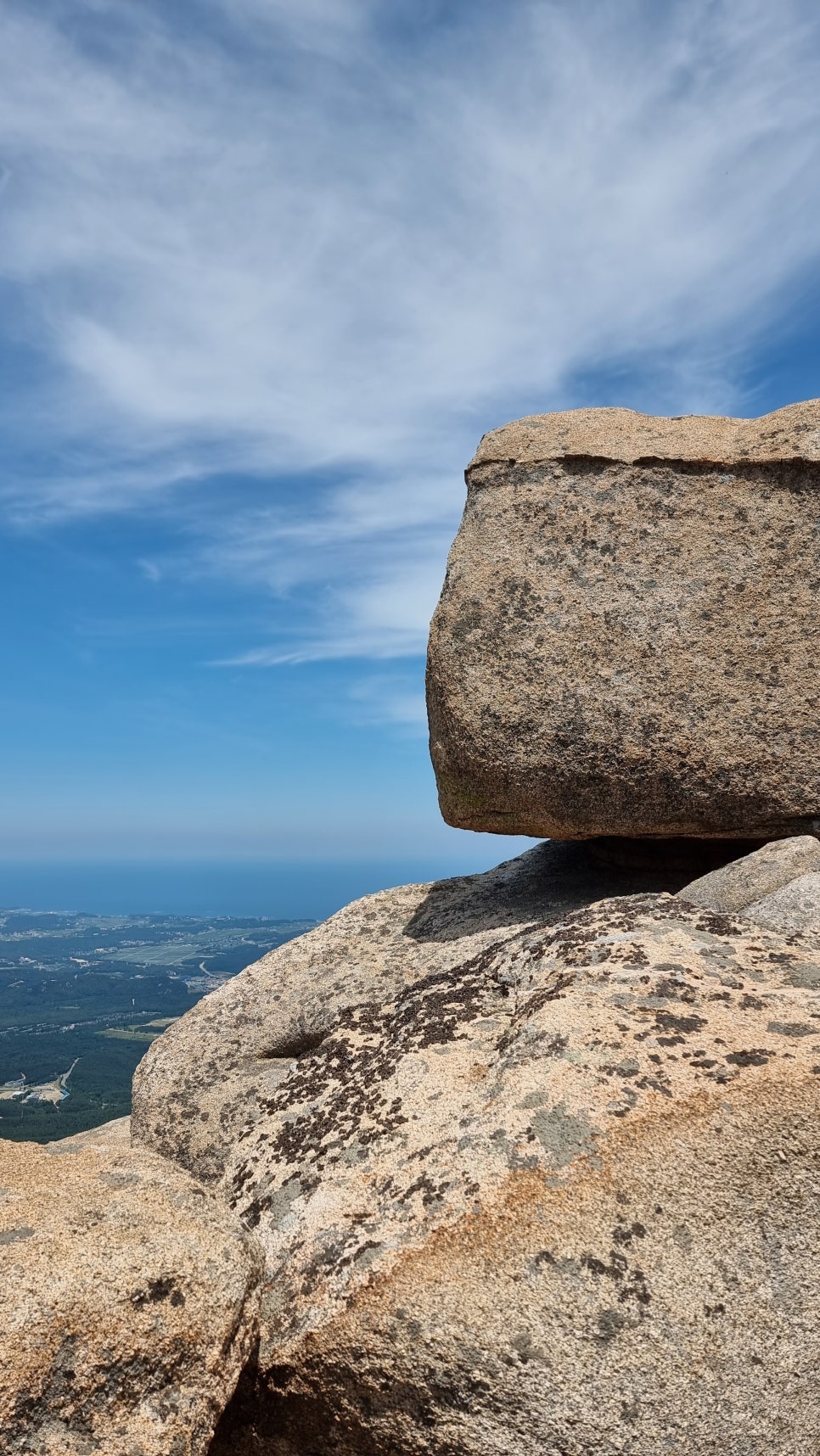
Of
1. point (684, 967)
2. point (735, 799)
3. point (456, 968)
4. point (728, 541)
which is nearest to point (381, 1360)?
point (684, 967)

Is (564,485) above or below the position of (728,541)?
above

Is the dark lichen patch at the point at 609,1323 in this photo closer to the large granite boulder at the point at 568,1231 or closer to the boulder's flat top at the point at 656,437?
the large granite boulder at the point at 568,1231

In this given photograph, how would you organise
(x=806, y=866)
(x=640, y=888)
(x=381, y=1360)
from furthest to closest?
(x=640, y=888) → (x=806, y=866) → (x=381, y=1360)

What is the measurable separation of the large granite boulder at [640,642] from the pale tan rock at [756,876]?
713 millimetres

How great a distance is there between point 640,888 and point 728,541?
3502 mm

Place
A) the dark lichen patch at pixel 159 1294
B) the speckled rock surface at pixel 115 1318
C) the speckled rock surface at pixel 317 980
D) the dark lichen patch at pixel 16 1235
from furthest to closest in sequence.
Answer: the speckled rock surface at pixel 317 980, the dark lichen patch at pixel 16 1235, the dark lichen patch at pixel 159 1294, the speckled rock surface at pixel 115 1318

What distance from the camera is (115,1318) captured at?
12.1 ft

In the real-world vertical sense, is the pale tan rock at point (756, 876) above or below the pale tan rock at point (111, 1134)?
above

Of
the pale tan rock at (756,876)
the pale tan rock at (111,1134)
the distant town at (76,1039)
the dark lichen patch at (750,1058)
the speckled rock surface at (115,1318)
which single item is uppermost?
the pale tan rock at (756,876)

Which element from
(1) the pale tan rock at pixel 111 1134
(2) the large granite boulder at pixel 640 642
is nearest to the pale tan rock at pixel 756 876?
(2) the large granite boulder at pixel 640 642

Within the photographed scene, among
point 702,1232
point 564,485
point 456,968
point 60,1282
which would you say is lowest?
point 702,1232

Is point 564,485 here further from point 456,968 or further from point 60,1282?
point 60,1282

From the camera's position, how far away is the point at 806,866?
7648 millimetres

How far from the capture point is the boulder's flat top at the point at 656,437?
29.5ft
